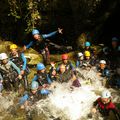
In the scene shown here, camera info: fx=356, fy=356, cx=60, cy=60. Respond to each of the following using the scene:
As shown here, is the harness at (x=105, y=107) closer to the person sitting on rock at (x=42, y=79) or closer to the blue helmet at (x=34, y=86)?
the blue helmet at (x=34, y=86)

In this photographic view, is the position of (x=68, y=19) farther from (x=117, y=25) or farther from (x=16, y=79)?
(x=16, y=79)

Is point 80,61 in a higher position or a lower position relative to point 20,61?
lower

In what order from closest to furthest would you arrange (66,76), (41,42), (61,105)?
(61,105)
(66,76)
(41,42)

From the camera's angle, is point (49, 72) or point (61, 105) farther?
point (49, 72)

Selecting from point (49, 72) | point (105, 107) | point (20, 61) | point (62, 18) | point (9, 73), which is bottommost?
point (105, 107)

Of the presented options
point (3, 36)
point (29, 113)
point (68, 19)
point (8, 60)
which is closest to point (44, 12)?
point (68, 19)

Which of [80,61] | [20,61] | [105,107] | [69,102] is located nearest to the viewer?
[105,107]

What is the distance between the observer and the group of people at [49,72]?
12258 mm

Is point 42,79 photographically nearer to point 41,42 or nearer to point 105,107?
point 41,42

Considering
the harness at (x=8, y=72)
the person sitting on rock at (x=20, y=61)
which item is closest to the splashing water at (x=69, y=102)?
the person sitting on rock at (x=20, y=61)

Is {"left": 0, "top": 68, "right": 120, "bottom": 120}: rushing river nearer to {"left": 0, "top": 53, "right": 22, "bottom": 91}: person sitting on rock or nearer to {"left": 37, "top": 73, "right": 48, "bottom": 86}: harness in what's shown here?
{"left": 37, "top": 73, "right": 48, "bottom": 86}: harness

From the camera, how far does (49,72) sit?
13.6 meters

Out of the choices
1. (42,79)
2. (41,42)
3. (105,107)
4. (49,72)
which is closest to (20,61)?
(49,72)

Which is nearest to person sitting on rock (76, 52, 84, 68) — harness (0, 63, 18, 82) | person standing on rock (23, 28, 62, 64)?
person standing on rock (23, 28, 62, 64)
